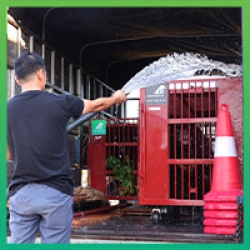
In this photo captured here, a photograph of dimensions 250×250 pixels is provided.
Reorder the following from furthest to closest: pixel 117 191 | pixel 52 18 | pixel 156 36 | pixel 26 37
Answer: pixel 156 36, pixel 117 191, pixel 52 18, pixel 26 37

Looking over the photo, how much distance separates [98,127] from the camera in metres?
6.14

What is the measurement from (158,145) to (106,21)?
6.58 ft

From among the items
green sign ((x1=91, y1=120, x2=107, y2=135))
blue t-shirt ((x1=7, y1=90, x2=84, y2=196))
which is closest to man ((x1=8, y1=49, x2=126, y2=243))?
blue t-shirt ((x1=7, y1=90, x2=84, y2=196))

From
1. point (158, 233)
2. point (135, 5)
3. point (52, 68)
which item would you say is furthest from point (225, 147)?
point (52, 68)

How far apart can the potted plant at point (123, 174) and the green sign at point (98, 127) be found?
36 centimetres

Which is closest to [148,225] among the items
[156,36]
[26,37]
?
[26,37]

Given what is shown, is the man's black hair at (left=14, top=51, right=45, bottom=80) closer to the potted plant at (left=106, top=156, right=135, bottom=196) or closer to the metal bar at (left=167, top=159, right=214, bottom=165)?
the metal bar at (left=167, top=159, right=214, bottom=165)

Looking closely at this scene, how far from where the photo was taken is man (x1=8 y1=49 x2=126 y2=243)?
237 cm

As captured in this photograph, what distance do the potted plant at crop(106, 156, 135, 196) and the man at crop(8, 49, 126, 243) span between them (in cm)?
335

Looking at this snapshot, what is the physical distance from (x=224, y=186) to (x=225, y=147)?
0.29 m

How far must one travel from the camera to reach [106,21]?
5.76 meters

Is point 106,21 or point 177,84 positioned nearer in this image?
point 177,84

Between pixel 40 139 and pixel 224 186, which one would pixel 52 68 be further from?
pixel 40 139

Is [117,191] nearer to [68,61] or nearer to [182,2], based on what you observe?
[68,61]
